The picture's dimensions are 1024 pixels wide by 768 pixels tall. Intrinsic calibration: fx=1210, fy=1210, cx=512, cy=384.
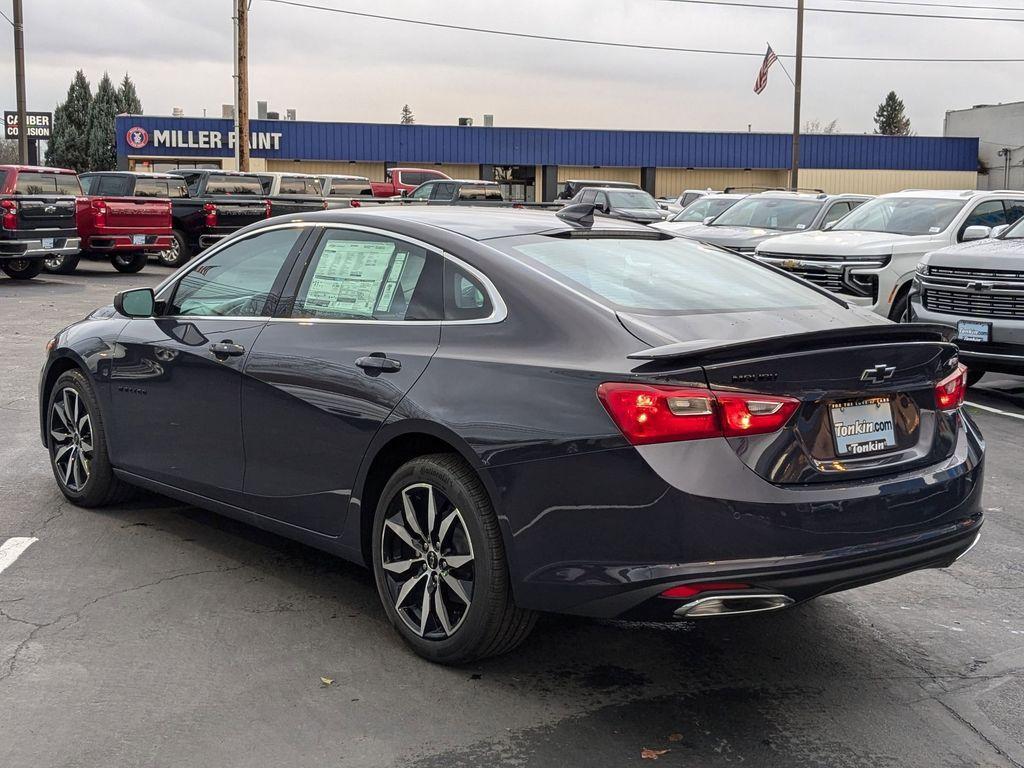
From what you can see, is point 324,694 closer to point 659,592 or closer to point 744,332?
point 659,592

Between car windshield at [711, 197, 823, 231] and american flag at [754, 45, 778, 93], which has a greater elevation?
american flag at [754, 45, 778, 93]

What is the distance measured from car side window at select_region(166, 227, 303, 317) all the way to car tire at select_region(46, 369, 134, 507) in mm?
807

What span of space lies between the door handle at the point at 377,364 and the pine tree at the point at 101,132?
7740 centimetres

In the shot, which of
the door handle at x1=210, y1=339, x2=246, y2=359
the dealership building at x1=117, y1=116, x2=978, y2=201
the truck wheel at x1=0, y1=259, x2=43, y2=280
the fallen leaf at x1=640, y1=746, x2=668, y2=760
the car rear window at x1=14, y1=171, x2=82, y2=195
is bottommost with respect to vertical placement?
the fallen leaf at x1=640, y1=746, x2=668, y2=760

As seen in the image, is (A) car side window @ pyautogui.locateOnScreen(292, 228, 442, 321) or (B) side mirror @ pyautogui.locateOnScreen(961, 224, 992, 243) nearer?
(A) car side window @ pyautogui.locateOnScreen(292, 228, 442, 321)

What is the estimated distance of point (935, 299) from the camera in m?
10.9

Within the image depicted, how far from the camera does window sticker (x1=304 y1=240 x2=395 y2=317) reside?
484 cm

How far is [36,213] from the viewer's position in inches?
778

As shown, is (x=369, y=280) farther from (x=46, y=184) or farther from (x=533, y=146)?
(x=533, y=146)

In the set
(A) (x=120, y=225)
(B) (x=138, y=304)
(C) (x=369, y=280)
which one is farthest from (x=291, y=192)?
(C) (x=369, y=280)

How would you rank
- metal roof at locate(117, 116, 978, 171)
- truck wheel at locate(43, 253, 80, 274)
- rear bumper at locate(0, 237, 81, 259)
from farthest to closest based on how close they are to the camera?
metal roof at locate(117, 116, 978, 171), truck wheel at locate(43, 253, 80, 274), rear bumper at locate(0, 237, 81, 259)

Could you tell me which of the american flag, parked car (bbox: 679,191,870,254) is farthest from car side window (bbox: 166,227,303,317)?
the american flag

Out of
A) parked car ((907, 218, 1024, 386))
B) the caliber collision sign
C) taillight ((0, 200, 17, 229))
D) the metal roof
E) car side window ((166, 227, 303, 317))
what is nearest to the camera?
car side window ((166, 227, 303, 317))

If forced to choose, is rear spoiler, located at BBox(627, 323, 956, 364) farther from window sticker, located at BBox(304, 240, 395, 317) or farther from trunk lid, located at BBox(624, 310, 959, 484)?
window sticker, located at BBox(304, 240, 395, 317)
